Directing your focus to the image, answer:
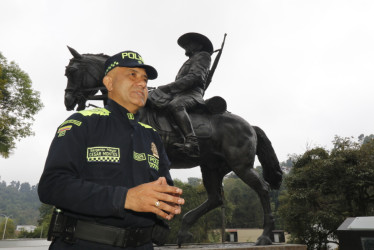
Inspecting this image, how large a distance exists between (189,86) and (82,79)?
77.6 inches

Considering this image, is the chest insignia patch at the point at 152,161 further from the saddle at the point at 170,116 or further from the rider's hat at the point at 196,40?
the rider's hat at the point at 196,40

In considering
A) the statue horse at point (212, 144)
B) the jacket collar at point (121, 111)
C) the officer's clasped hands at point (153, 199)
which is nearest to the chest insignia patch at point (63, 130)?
the jacket collar at point (121, 111)

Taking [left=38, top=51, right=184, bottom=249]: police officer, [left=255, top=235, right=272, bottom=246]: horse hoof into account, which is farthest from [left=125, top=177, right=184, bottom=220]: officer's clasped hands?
[left=255, top=235, right=272, bottom=246]: horse hoof

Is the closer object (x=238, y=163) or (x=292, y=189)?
(x=238, y=163)

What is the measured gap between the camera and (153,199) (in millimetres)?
1345

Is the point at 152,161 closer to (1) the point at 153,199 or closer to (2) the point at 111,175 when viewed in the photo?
(2) the point at 111,175

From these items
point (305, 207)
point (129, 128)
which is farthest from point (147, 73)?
point (305, 207)

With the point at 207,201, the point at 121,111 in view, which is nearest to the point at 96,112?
the point at 121,111

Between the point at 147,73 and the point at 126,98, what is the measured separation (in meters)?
0.30

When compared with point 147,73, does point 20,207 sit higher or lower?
higher

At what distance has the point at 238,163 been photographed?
5.43 m

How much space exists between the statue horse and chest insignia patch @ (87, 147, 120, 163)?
3426 mm

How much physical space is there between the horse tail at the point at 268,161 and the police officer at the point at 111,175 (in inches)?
169

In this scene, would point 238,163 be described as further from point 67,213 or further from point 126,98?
point 67,213
